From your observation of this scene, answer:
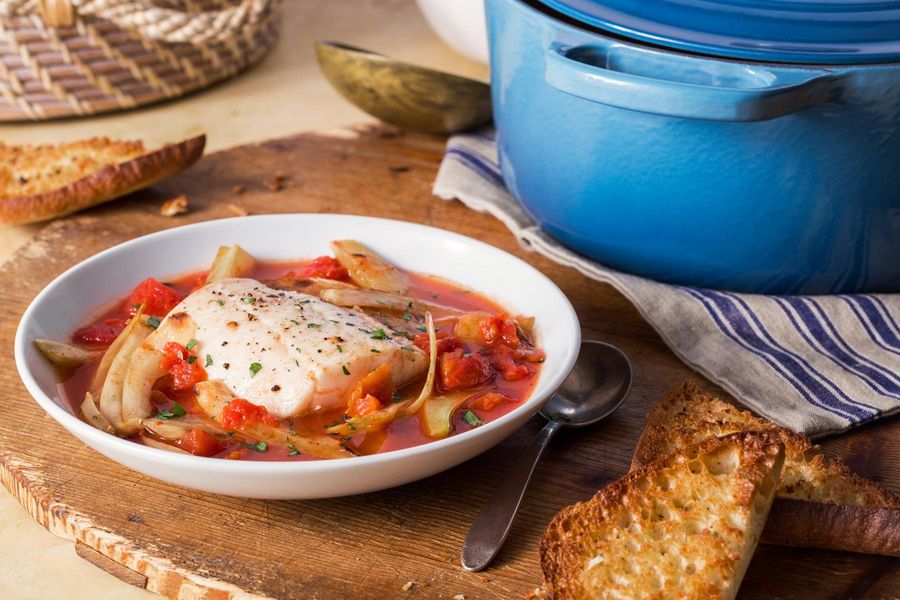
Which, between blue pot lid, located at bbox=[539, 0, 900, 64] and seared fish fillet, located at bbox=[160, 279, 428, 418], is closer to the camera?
seared fish fillet, located at bbox=[160, 279, 428, 418]

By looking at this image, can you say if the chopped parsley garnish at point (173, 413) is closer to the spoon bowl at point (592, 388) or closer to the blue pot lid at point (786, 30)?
the spoon bowl at point (592, 388)

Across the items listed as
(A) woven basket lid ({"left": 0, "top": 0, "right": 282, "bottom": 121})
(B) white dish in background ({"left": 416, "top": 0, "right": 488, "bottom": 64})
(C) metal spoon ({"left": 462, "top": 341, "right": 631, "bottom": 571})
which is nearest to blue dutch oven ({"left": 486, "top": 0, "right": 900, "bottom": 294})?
(C) metal spoon ({"left": 462, "top": 341, "right": 631, "bottom": 571})

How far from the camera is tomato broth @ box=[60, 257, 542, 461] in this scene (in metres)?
1.95

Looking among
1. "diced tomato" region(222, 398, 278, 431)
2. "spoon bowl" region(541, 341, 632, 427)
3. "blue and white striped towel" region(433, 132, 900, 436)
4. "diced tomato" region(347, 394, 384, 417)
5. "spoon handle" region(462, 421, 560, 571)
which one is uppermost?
"diced tomato" region(222, 398, 278, 431)

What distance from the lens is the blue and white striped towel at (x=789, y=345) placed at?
7.61ft

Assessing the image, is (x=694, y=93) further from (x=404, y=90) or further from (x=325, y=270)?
(x=404, y=90)

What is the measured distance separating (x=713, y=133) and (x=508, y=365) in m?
0.72

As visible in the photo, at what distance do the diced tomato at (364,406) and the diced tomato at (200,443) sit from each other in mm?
257

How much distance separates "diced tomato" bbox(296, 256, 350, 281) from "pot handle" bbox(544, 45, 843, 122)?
73 centimetres

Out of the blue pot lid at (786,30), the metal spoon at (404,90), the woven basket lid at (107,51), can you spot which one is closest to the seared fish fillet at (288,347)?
the blue pot lid at (786,30)

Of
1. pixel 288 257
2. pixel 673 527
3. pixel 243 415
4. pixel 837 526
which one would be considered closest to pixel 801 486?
pixel 837 526

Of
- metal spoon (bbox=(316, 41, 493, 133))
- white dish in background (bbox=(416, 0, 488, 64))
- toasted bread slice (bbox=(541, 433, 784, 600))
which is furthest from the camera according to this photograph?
white dish in background (bbox=(416, 0, 488, 64))

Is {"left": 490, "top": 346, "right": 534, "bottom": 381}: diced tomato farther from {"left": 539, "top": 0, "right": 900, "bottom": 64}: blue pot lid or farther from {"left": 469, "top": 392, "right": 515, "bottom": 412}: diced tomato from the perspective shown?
{"left": 539, "top": 0, "right": 900, "bottom": 64}: blue pot lid

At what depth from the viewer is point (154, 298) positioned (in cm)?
245
